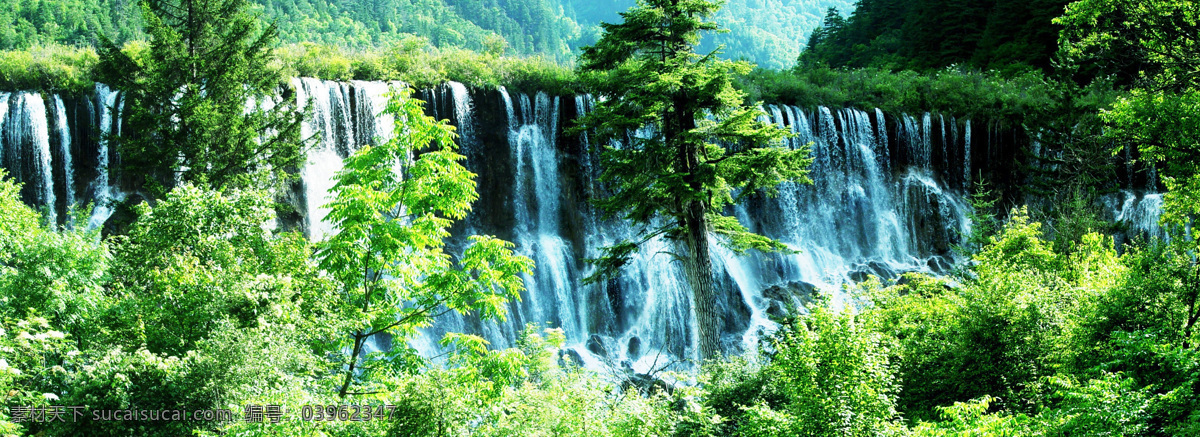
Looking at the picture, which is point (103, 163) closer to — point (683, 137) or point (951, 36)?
point (683, 137)

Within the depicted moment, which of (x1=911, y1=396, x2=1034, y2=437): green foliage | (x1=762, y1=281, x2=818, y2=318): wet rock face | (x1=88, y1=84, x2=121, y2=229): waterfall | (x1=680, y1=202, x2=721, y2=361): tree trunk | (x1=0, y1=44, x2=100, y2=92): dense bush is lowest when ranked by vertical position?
(x1=762, y1=281, x2=818, y2=318): wet rock face

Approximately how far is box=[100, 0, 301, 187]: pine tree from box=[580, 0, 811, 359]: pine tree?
25.0 ft

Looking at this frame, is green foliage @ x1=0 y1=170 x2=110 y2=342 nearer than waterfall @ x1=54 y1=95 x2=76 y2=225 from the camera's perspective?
Yes

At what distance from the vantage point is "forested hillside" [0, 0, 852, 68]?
51.5 m

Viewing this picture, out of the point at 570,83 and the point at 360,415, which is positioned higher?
the point at 570,83

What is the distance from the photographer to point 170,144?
1602 cm

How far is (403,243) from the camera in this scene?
9016 millimetres

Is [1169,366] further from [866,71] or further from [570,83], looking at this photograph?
[866,71]

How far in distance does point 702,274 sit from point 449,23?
81.9m

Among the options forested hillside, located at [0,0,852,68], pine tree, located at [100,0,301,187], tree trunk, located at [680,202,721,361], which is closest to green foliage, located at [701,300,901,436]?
tree trunk, located at [680,202,721,361]

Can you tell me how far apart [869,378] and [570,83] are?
19770 millimetres

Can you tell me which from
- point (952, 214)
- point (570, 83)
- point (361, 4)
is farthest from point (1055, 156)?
point (361, 4)

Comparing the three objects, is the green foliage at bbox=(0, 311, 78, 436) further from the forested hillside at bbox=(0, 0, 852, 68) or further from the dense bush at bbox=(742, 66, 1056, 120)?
the dense bush at bbox=(742, 66, 1056, 120)

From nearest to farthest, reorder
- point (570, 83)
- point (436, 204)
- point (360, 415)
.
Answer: point (360, 415) < point (436, 204) < point (570, 83)
